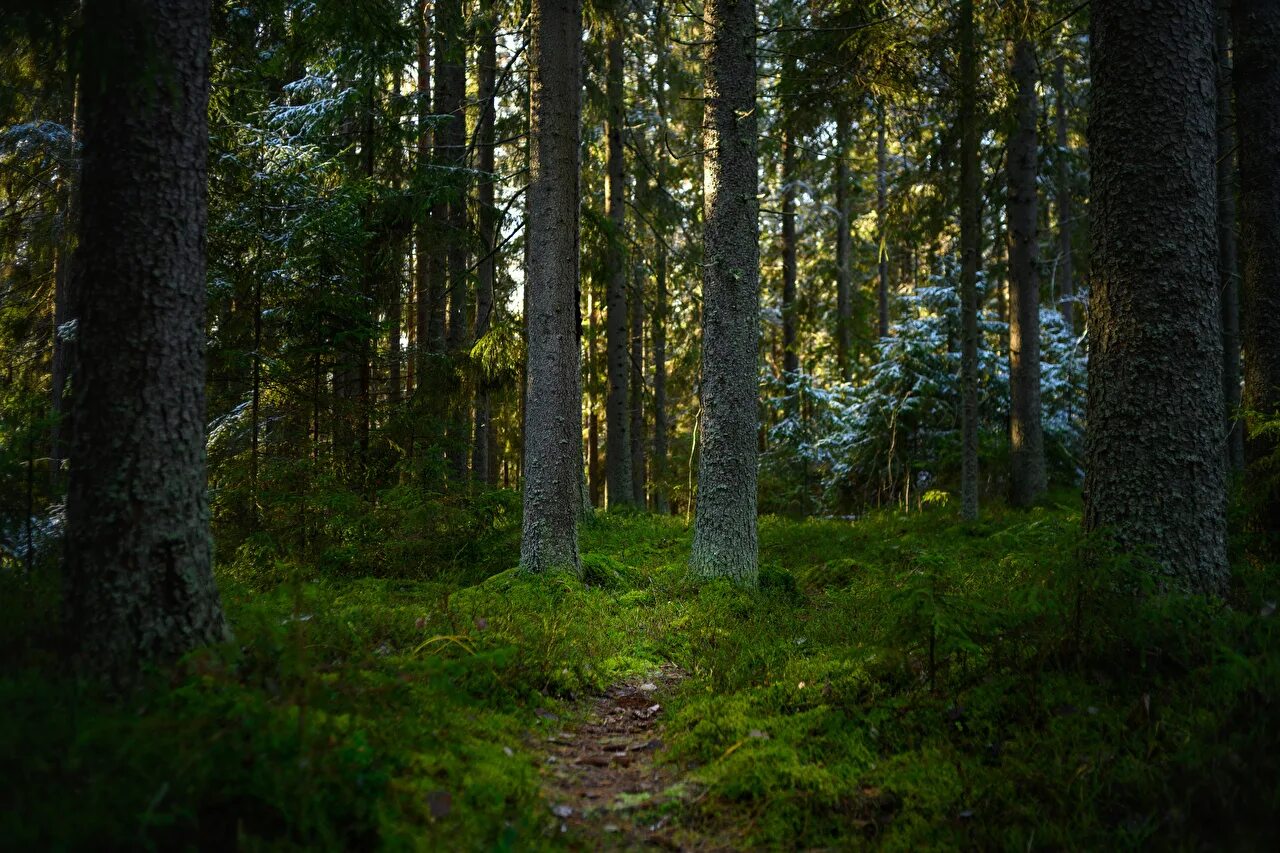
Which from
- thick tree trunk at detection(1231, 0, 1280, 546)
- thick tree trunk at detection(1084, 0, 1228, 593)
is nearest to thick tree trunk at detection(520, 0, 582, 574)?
thick tree trunk at detection(1084, 0, 1228, 593)

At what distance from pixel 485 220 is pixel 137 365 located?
10.5 m

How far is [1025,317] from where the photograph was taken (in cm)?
1295

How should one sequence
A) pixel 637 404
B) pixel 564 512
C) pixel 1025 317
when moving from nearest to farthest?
1. pixel 564 512
2. pixel 1025 317
3. pixel 637 404

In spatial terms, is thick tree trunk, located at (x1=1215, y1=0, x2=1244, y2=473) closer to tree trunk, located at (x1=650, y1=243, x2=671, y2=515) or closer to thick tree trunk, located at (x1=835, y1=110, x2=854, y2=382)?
thick tree trunk, located at (x1=835, y1=110, x2=854, y2=382)

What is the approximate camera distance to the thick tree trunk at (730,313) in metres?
8.15

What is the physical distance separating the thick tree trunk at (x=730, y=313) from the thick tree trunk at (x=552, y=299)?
1.62m

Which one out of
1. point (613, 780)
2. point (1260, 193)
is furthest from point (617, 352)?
point (613, 780)

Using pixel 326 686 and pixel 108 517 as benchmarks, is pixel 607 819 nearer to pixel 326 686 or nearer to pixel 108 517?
pixel 326 686

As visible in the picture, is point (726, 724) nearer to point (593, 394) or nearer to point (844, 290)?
point (593, 394)

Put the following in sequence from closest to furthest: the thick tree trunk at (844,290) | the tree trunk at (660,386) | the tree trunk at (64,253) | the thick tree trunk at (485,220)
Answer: the tree trunk at (64,253) < the thick tree trunk at (485,220) < the tree trunk at (660,386) < the thick tree trunk at (844,290)

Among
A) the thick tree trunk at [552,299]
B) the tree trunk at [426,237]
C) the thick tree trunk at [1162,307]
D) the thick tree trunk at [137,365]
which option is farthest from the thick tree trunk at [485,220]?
the thick tree trunk at [1162,307]

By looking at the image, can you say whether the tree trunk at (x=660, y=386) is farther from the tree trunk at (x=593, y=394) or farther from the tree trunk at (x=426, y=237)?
the tree trunk at (x=426, y=237)

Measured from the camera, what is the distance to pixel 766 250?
97.9 ft

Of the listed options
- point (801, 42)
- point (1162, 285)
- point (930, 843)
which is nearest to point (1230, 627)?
point (1162, 285)
